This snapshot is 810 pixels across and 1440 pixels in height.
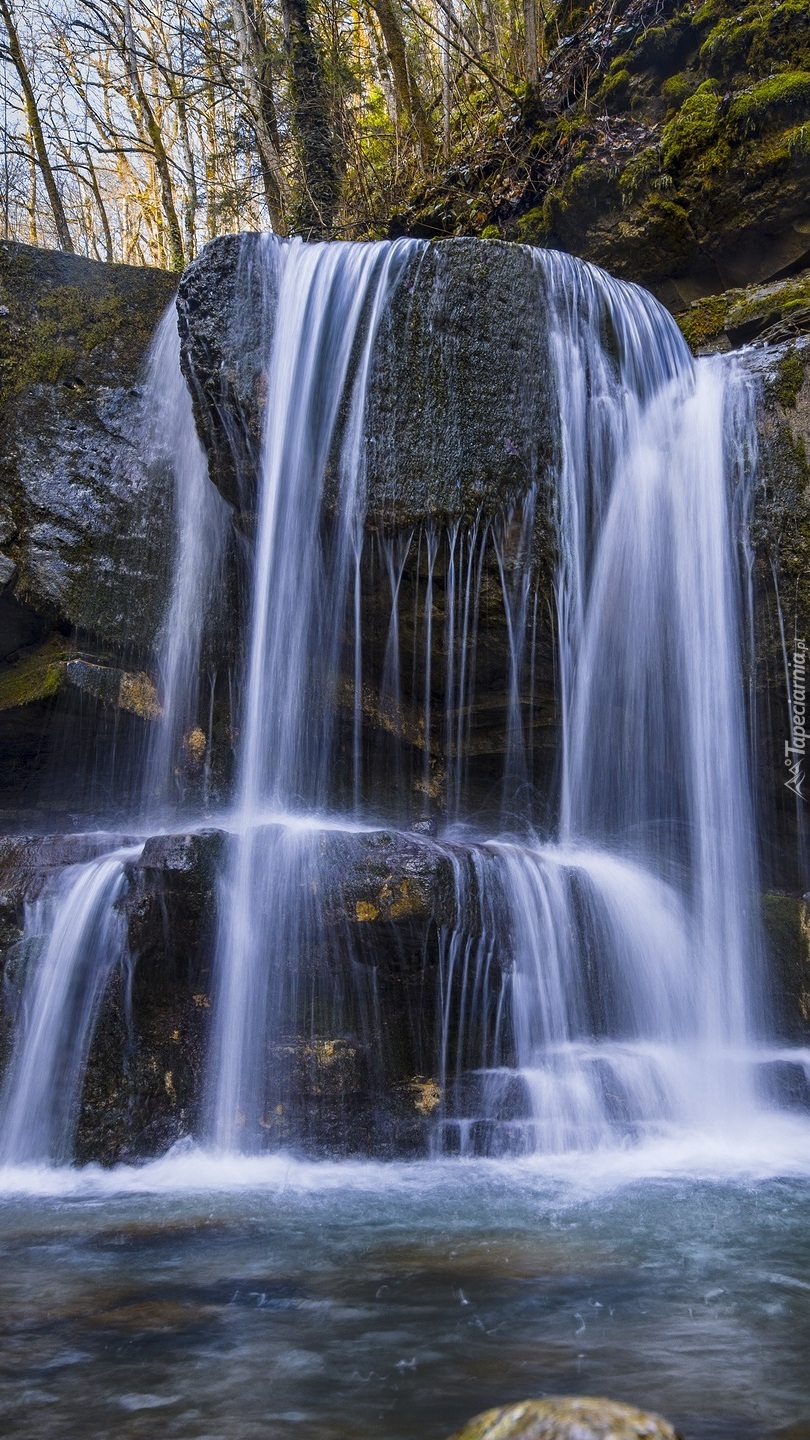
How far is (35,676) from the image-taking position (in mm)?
9094

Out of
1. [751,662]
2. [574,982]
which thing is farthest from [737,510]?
[574,982]

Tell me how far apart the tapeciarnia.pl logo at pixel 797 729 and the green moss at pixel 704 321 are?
11.4 feet

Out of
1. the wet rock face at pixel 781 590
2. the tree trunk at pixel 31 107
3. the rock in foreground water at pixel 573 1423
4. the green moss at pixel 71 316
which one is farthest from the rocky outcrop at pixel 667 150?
the rock in foreground water at pixel 573 1423

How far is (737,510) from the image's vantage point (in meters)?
7.62

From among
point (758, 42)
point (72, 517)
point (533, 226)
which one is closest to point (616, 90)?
point (758, 42)

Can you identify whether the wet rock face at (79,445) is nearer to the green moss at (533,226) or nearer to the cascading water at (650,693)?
the green moss at (533,226)

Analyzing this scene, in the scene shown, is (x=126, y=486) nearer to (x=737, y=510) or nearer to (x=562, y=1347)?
(x=737, y=510)

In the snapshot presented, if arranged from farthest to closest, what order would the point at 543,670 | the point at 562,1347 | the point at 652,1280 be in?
the point at 543,670, the point at 652,1280, the point at 562,1347

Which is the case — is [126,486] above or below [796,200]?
below

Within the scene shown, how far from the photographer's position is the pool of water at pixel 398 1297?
261 cm

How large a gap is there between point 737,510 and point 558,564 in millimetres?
1427

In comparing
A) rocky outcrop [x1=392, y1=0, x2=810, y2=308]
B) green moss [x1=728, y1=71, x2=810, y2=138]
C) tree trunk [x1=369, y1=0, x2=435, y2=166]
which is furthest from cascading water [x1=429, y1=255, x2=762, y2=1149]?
tree trunk [x1=369, y1=0, x2=435, y2=166]

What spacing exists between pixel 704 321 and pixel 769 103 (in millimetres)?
2404

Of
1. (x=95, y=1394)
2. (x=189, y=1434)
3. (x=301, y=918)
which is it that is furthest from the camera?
(x=301, y=918)
